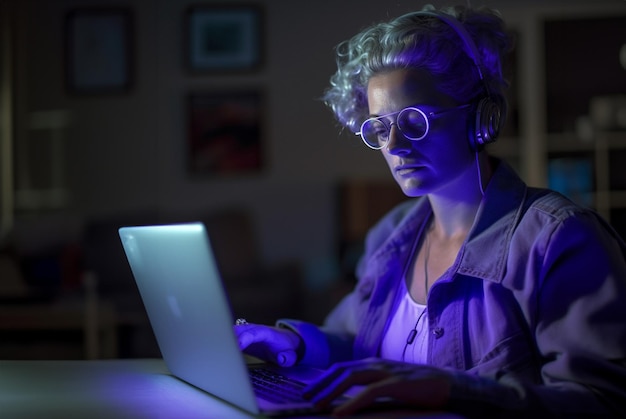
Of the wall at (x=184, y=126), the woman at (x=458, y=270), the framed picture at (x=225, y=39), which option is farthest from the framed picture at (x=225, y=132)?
the woman at (x=458, y=270)

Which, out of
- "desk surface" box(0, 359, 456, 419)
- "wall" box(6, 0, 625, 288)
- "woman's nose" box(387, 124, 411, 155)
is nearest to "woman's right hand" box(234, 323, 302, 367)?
"desk surface" box(0, 359, 456, 419)

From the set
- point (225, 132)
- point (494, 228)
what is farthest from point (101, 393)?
point (225, 132)

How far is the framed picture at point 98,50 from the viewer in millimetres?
5715

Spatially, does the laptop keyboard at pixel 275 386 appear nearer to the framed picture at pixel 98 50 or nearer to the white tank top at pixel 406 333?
the white tank top at pixel 406 333

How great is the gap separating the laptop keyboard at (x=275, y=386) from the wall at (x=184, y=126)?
443 cm

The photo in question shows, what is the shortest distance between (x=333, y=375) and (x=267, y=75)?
4878 millimetres

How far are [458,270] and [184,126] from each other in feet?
15.3

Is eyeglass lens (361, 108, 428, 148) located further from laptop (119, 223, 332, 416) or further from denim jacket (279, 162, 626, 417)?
laptop (119, 223, 332, 416)

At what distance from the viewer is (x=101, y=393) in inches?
44.6

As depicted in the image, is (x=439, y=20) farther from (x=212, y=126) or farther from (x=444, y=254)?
(x=212, y=126)

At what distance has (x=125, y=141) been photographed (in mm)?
5738

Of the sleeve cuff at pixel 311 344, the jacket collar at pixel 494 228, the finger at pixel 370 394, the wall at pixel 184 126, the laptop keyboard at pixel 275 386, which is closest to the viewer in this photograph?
the finger at pixel 370 394

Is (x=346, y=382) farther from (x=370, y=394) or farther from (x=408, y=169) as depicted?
(x=408, y=169)

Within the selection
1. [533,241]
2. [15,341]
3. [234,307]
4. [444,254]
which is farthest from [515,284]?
[234,307]
